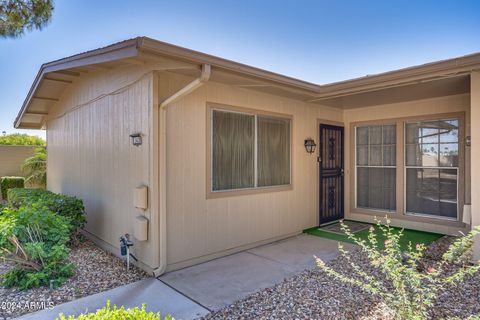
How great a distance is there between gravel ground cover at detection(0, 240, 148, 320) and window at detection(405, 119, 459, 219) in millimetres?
5333

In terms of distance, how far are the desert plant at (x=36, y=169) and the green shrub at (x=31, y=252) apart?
26.8 feet

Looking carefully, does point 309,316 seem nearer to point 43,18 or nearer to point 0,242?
point 0,242

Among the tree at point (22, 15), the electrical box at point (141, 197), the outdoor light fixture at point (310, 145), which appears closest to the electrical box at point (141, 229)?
the electrical box at point (141, 197)

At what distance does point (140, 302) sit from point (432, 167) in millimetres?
5639

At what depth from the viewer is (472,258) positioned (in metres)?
4.03

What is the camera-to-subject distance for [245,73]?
3.91 metres

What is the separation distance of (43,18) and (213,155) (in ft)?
14.9

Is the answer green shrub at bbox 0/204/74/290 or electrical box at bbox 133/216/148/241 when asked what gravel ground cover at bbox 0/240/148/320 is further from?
electrical box at bbox 133/216/148/241

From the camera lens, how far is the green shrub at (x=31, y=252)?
353 cm

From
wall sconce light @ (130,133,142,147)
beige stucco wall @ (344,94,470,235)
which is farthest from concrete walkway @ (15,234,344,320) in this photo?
beige stucco wall @ (344,94,470,235)

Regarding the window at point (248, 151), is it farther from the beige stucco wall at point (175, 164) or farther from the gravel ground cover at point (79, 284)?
the gravel ground cover at point (79, 284)

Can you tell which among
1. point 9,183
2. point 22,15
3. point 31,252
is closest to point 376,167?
point 31,252

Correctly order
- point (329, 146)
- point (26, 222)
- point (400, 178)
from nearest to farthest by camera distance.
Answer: point (26, 222) < point (400, 178) < point (329, 146)

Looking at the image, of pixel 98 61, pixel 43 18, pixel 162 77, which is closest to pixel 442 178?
pixel 162 77
